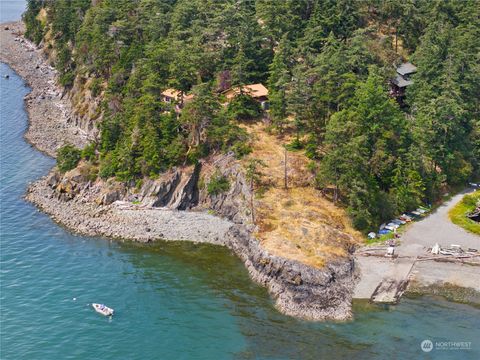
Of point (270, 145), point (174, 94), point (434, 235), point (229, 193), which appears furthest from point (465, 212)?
point (174, 94)

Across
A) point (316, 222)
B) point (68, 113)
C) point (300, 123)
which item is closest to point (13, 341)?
point (316, 222)

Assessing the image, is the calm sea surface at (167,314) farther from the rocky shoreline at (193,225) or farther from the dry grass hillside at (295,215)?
the dry grass hillside at (295,215)

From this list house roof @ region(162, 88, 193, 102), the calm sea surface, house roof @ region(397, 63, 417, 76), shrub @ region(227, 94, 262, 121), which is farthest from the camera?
house roof @ region(397, 63, 417, 76)

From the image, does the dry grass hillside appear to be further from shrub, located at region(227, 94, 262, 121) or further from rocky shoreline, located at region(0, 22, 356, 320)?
shrub, located at region(227, 94, 262, 121)

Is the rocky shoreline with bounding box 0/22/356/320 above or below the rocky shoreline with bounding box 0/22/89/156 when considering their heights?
below

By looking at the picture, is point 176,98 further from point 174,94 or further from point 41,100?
point 41,100

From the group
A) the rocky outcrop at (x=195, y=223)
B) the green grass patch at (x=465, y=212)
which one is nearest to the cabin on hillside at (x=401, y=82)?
the green grass patch at (x=465, y=212)

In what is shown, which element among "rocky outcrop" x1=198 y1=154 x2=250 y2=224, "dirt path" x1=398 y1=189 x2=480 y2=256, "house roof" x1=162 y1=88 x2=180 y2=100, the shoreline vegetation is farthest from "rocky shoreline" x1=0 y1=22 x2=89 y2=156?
"dirt path" x1=398 y1=189 x2=480 y2=256
